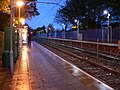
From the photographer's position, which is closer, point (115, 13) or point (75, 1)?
point (115, 13)

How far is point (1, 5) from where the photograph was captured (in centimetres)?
1969

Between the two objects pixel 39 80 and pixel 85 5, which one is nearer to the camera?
pixel 39 80

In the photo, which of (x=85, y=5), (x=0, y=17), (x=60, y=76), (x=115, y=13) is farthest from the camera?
(x=85, y=5)

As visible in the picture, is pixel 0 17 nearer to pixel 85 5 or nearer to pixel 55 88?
pixel 55 88

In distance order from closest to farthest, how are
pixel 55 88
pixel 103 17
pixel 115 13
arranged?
pixel 55 88
pixel 115 13
pixel 103 17

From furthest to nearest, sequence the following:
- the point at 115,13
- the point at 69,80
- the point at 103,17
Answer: the point at 103,17 < the point at 115,13 < the point at 69,80

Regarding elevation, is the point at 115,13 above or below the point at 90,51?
above

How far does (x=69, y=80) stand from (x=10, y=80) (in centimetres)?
225

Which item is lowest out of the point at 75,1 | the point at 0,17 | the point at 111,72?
the point at 111,72

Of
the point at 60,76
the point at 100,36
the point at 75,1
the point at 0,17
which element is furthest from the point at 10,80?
the point at 75,1

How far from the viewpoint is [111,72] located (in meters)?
15.7

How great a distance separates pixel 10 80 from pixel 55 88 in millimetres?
2576

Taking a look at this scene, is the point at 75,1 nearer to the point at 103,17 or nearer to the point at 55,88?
the point at 103,17

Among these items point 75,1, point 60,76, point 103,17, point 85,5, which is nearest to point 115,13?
point 103,17
